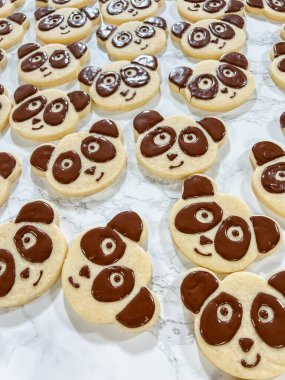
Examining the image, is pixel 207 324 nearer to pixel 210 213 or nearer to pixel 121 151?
pixel 210 213

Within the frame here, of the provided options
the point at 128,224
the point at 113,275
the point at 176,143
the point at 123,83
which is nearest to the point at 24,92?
the point at 123,83

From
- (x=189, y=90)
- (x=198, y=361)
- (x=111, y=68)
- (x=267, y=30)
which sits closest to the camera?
(x=198, y=361)

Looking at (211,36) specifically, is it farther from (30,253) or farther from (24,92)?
(30,253)

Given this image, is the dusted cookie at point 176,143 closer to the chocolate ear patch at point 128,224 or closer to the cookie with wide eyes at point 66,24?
the chocolate ear patch at point 128,224

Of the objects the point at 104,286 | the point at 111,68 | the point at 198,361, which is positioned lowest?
the point at 198,361

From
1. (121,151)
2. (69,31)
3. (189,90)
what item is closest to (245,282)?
(121,151)
